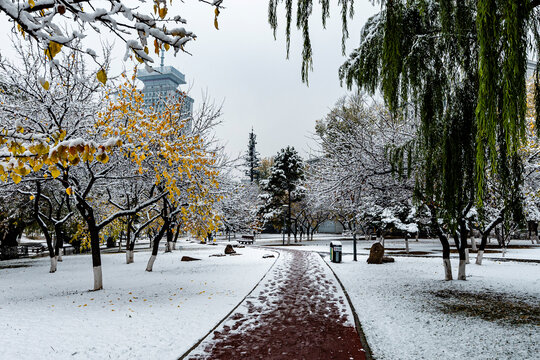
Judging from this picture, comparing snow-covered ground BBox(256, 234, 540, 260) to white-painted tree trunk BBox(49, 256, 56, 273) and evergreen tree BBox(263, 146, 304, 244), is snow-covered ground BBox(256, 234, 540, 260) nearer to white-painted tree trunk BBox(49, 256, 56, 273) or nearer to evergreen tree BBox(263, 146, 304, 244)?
evergreen tree BBox(263, 146, 304, 244)

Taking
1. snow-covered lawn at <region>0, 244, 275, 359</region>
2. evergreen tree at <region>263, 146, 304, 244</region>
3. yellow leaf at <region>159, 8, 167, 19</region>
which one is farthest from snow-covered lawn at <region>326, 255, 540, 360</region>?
evergreen tree at <region>263, 146, 304, 244</region>

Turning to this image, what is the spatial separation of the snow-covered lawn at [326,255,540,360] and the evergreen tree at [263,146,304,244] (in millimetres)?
29916

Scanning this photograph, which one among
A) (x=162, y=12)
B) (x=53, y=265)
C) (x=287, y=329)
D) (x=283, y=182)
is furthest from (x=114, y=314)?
(x=283, y=182)

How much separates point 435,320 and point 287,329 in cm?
314

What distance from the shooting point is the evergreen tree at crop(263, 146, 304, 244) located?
4234 cm

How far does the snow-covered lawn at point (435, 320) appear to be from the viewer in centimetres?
508

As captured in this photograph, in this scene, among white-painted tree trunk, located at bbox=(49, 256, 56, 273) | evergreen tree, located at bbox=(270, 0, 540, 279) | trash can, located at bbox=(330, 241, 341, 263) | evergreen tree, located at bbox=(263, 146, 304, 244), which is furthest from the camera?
evergreen tree, located at bbox=(263, 146, 304, 244)

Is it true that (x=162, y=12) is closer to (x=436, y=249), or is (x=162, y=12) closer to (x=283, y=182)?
(x=436, y=249)

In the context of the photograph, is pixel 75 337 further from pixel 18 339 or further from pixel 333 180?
pixel 333 180

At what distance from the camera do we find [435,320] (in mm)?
6652

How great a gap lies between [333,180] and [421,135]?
3708mm

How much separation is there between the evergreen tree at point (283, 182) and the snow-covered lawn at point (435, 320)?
29.9 m

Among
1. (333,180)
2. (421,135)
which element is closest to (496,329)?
(421,135)

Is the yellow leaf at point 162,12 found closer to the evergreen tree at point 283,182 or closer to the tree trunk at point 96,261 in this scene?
the tree trunk at point 96,261
